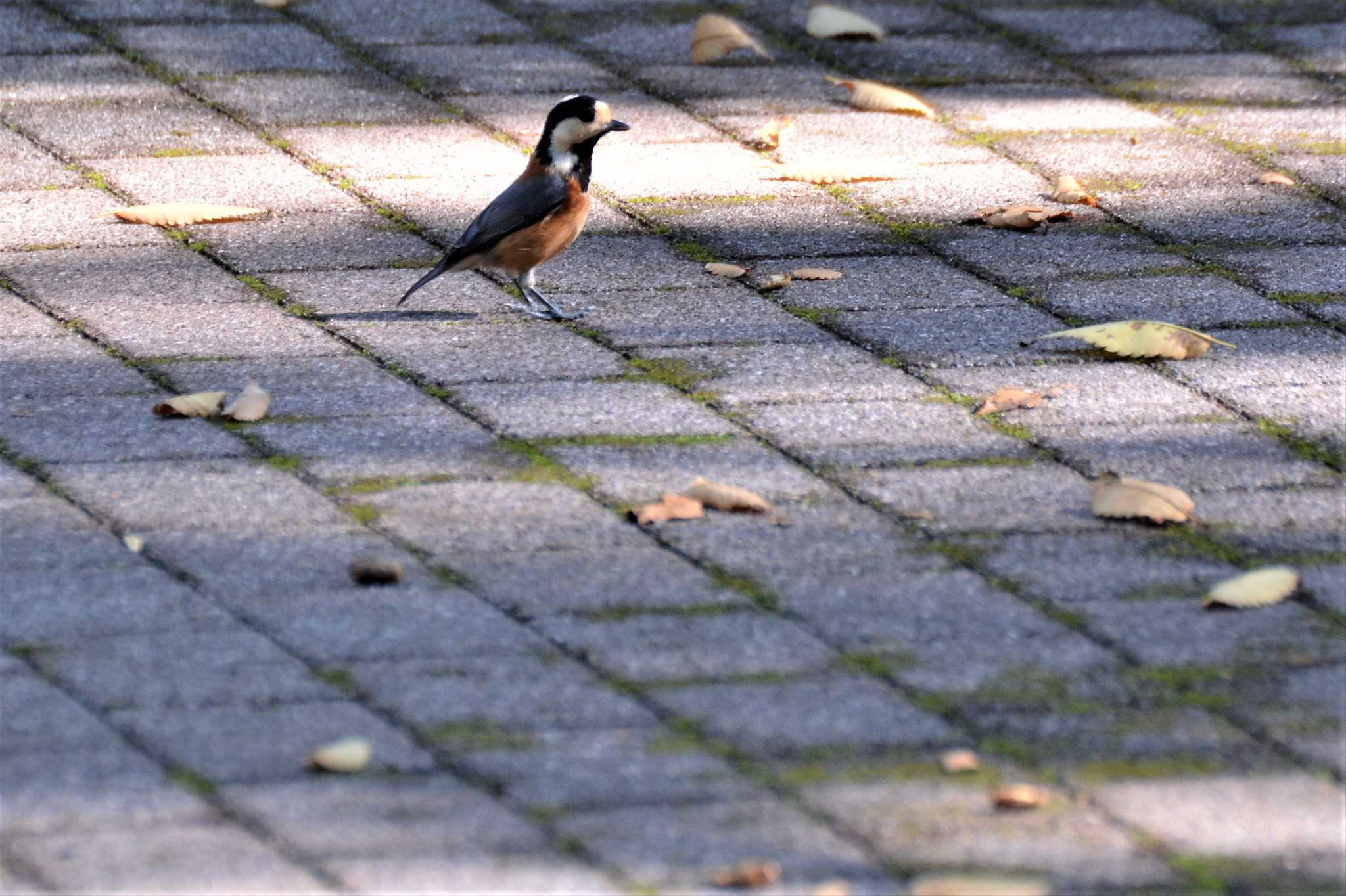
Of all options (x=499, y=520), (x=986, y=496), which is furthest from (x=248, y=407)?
(x=986, y=496)

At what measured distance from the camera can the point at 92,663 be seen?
11.2 ft

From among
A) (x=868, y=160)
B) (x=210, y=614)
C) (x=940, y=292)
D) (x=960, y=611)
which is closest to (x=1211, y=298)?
(x=940, y=292)

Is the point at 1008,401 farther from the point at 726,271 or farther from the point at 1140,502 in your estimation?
the point at 726,271

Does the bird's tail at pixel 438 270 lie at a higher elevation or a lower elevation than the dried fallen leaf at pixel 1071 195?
lower

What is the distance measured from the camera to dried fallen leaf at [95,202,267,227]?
228 inches

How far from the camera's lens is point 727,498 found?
410 cm

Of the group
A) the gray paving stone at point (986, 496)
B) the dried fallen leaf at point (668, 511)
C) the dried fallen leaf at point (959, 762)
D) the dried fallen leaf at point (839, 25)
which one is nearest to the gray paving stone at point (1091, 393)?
the gray paving stone at point (986, 496)

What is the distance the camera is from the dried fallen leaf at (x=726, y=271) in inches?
218

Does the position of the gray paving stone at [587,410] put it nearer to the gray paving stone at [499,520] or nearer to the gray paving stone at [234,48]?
the gray paving stone at [499,520]

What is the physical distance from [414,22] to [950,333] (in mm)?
3514

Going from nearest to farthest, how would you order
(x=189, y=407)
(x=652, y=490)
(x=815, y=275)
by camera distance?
(x=652, y=490) → (x=189, y=407) → (x=815, y=275)

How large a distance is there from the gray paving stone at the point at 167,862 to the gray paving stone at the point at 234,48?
477 centimetres

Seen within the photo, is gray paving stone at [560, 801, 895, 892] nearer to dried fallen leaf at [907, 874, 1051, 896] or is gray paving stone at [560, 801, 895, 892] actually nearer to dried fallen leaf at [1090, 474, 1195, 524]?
dried fallen leaf at [907, 874, 1051, 896]

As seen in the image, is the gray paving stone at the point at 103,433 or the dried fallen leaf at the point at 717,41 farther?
the dried fallen leaf at the point at 717,41
